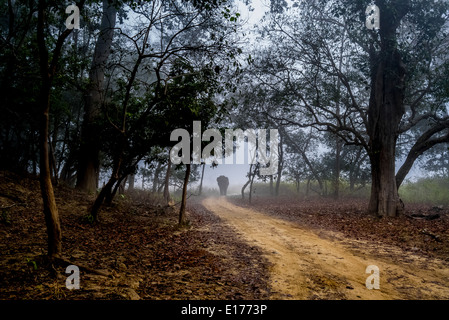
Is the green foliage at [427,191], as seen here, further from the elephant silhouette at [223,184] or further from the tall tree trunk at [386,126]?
the elephant silhouette at [223,184]

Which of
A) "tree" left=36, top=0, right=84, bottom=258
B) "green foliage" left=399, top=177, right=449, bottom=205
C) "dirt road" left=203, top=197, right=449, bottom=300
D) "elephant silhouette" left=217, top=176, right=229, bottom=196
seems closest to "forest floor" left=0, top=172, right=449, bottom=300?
"dirt road" left=203, top=197, right=449, bottom=300

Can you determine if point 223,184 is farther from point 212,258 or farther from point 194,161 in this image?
point 212,258

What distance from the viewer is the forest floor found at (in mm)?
4242

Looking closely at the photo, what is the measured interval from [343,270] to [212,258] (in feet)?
10.1

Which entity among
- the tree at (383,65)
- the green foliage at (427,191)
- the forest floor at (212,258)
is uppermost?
the tree at (383,65)

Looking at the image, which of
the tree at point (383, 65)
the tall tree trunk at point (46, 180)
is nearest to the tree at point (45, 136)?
the tall tree trunk at point (46, 180)

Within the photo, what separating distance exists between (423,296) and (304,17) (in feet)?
49.9

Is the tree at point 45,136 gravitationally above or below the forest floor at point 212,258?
above

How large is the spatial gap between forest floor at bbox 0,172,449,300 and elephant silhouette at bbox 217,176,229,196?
4688 centimetres

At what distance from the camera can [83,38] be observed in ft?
Answer: 63.1

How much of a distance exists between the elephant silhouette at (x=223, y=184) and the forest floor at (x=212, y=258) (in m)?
46.9

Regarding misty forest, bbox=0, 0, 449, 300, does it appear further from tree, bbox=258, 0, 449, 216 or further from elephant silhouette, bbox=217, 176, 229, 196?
elephant silhouette, bbox=217, 176, 229, 196

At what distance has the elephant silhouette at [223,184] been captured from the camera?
190 feet

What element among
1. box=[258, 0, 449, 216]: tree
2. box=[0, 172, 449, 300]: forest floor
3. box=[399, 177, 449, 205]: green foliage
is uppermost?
box=[258, 0, 449, 216]: tree
